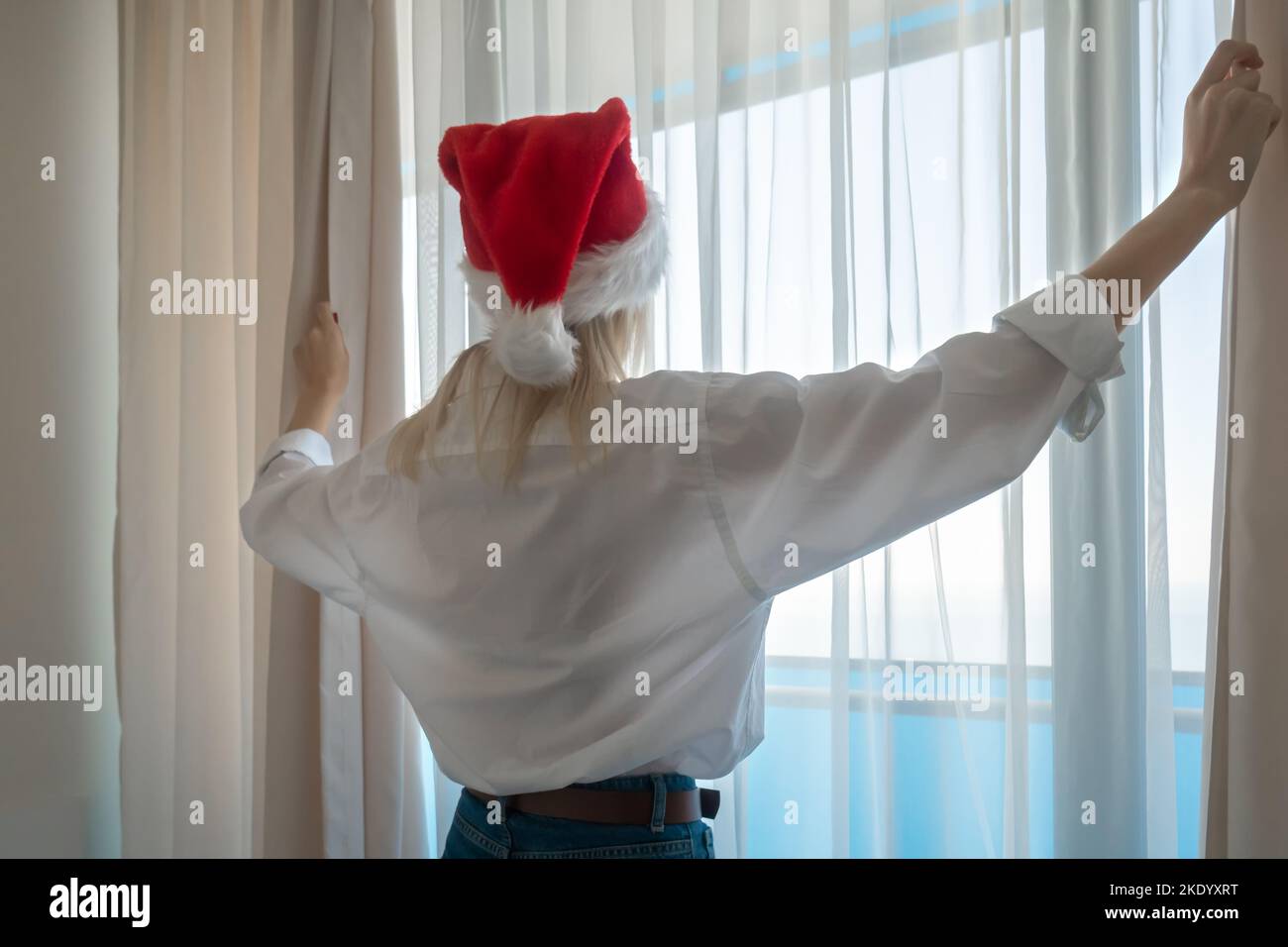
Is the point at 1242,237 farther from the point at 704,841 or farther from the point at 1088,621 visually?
the point at 704,841

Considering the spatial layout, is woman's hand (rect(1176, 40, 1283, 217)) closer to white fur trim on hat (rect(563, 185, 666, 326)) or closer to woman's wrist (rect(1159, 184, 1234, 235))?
woman's wrist (rect(1159, 184, 1234, 235))

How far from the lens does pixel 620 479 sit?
0.90 m

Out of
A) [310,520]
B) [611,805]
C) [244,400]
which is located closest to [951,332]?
[611,805]

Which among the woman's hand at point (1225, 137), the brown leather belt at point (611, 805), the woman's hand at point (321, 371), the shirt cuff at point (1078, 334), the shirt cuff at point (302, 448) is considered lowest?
the brown leather belt at point (611, 805)

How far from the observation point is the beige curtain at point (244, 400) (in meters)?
1.60

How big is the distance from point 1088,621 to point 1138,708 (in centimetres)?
11

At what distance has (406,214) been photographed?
1.74 meters

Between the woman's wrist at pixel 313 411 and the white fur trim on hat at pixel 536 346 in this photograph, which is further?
the woman's wrist at pixel 313 411

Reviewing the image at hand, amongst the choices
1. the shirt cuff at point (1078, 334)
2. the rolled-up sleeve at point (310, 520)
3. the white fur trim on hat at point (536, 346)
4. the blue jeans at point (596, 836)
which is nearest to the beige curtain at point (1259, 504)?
the shirt cuff at point (1078, 334)

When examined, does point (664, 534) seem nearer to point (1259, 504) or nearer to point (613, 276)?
point (613, 276)

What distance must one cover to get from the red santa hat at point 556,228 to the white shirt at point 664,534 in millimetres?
94

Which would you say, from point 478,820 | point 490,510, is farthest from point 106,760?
point 490,510

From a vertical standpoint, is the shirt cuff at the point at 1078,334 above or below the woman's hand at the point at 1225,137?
below

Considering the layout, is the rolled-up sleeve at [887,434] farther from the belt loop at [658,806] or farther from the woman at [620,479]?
the belt loop at [658,806]
